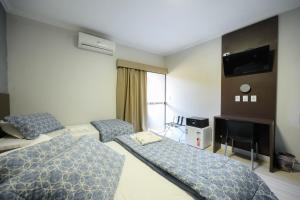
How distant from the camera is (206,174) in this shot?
3.33 feet

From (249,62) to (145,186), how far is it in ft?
9.17

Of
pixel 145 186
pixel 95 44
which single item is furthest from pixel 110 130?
pixel 95 44

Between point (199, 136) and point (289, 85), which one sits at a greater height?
point (289, 85)

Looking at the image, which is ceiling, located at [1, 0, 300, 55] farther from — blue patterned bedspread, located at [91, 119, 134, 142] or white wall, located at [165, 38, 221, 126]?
blue patterned bedspread, located at [91, 119, 134, 142]

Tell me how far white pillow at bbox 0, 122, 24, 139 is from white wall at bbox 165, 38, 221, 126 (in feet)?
10.9

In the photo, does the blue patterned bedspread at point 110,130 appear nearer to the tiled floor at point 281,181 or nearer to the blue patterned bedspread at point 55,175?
the blue patterned bedspread at point 55,175

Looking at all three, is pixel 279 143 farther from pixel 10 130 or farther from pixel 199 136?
pixel 10 130

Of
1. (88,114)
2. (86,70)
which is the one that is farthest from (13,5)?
(88,114)

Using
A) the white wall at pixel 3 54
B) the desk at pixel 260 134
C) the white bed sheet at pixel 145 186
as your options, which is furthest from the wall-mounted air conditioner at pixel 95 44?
the desk at pixel 260 134

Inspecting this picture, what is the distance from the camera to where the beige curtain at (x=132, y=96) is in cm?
334

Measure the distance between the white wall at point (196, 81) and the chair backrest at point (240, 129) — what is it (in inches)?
28.2

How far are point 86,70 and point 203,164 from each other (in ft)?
9.01

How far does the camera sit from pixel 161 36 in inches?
119

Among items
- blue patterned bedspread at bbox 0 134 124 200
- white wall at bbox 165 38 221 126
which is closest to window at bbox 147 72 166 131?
white wall at bbox 165 38 221 126
